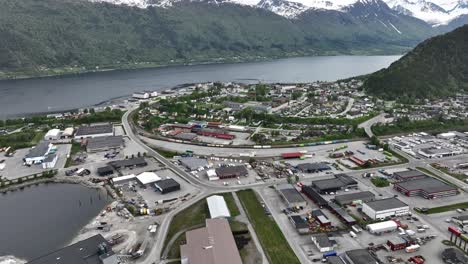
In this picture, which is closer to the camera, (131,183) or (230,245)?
(230,245)

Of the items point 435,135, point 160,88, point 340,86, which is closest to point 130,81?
point 160,88

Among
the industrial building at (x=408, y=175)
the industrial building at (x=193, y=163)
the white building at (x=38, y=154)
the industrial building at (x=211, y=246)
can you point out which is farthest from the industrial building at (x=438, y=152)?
the white building at (x=38, y=154)

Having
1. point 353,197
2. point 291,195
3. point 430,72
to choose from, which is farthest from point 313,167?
point 430,72

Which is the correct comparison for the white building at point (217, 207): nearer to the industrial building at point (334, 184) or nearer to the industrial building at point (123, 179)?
the industrial building at point (334, 184)

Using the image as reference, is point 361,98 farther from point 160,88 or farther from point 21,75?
point 21,75

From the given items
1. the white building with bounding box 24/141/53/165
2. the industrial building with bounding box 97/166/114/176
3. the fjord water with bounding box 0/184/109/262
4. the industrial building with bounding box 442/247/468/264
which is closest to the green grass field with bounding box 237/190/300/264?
the industrial building with bounding box 442/247/468/264

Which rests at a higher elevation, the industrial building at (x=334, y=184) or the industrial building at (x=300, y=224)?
the industrial building at (x=334, y=184)

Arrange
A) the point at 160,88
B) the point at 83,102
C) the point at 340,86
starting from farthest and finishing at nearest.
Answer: the point at 160,88, the point at 340,86, the point at 83,102

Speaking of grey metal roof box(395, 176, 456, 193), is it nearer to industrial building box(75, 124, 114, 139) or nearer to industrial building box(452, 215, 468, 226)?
industrial building box(452, 215, 468, 226)
